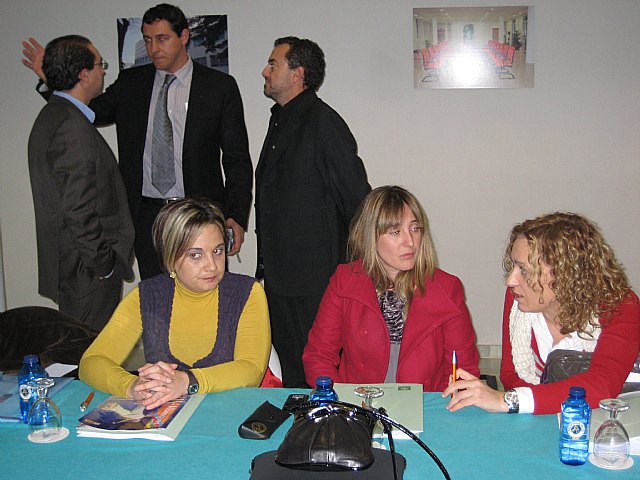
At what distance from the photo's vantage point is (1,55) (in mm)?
4461

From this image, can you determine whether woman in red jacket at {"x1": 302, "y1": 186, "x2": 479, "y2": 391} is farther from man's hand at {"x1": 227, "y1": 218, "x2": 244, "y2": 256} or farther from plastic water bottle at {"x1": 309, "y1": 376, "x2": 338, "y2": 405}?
man's hand at {"x1": 227, "y1": 218, "x2": 244, "y2": 256}

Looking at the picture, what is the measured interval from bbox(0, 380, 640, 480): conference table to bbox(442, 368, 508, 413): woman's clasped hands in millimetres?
22

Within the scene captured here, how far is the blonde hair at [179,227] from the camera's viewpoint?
2285mm

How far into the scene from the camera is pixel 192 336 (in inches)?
91.1

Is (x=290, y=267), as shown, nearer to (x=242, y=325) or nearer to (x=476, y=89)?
(x=242, y=325)

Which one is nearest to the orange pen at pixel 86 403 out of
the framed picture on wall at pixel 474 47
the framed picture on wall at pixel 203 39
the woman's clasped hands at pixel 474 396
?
the woman's clasped hands at pixel 474 396

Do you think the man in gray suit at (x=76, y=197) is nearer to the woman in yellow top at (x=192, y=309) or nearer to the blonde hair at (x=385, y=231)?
the woman in yellow top at (x=192, y=309)

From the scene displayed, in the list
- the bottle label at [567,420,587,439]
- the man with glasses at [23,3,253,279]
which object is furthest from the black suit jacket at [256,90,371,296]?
the bottle label at [567,420,587,439]

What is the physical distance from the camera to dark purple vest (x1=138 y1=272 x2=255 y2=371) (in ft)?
7.50

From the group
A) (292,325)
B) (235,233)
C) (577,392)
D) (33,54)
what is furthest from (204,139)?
(577,392)

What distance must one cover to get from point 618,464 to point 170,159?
2.74 meters

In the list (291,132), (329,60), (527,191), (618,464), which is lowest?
(618,464)

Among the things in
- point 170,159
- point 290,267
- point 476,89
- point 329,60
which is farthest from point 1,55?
point 476,89

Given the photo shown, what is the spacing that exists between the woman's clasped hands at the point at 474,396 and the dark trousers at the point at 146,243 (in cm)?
221
